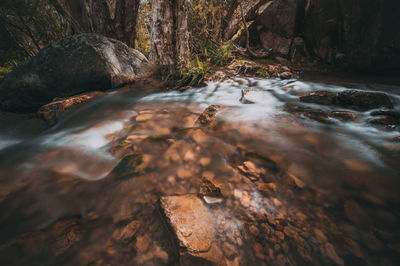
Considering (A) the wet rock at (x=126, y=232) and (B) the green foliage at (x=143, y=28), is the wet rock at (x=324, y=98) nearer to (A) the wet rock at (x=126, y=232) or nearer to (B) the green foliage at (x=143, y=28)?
(A) the wet rock at (x=126, y=232)

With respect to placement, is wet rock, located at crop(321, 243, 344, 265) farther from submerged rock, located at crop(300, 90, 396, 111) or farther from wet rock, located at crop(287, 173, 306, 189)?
submerged rock, located at crop(300, 90, 396, 111)

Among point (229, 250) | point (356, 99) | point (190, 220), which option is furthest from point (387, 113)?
point (190, 220)

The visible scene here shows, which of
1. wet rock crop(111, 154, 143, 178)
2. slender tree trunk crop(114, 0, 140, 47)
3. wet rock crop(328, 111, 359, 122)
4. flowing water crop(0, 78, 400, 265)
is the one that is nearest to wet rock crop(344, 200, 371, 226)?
flowing water crop(0, 78, 400, 265)

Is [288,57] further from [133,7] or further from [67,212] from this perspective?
[67,212]

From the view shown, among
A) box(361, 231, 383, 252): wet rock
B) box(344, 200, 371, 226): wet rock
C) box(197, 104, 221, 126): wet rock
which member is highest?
box(197, 104, 221, 126): wet rock

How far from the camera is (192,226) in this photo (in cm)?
95

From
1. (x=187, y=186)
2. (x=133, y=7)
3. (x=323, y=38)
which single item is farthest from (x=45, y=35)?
(x=323, y=38)

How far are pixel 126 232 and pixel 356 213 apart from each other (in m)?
1.39

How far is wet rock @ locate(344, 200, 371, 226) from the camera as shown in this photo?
0.95 metres

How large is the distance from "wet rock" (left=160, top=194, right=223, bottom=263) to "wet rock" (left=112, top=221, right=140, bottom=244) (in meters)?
0.18

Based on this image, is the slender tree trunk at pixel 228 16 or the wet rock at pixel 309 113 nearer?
the wet rock at pixel 309 113

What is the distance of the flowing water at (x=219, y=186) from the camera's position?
2.79 ft

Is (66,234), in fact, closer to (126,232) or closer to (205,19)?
(126,232)

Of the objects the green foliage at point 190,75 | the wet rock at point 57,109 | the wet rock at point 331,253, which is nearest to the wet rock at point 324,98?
the green foliage at point 190,75
